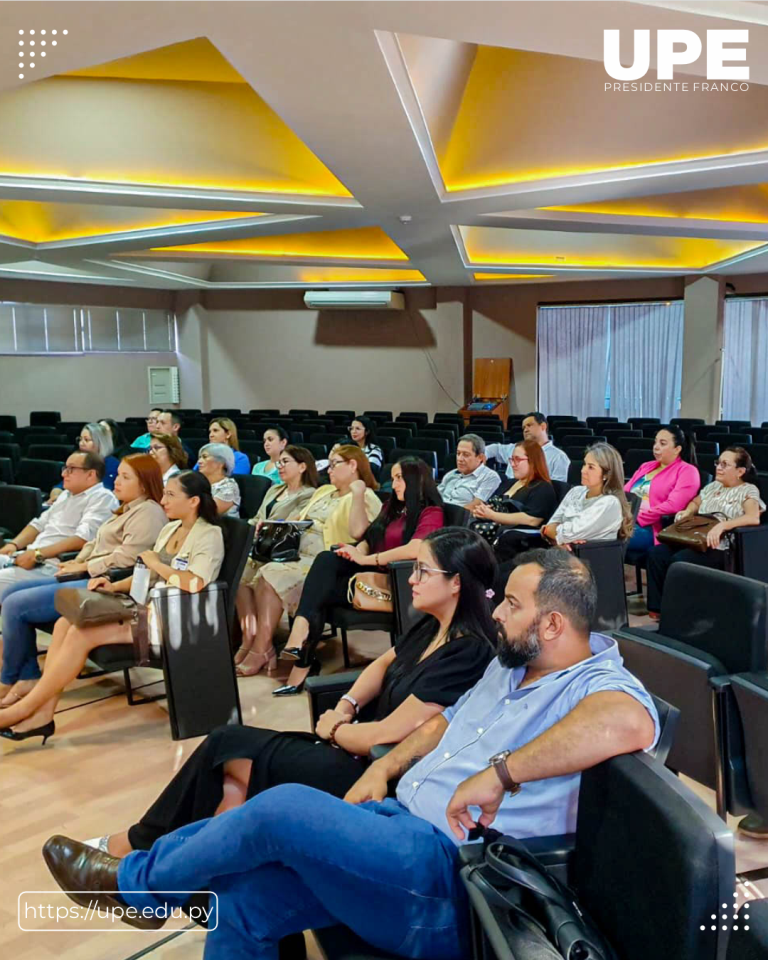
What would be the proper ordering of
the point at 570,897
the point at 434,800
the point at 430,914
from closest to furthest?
the point at 570,897
the point at 430,914
the point at 434,800

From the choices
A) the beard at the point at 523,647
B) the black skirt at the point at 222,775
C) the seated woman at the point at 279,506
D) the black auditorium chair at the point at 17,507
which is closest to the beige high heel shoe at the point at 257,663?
the seated woman at the point at 279,506

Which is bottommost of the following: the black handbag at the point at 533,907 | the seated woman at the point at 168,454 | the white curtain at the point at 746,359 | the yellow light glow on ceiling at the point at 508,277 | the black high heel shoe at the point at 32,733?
the black high heel shoe at the point at 32,733

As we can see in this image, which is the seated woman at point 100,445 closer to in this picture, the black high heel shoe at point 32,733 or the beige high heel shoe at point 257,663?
the beige high heel shoe at point 257,663

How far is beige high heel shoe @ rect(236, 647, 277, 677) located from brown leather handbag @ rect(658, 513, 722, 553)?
95.3 inches

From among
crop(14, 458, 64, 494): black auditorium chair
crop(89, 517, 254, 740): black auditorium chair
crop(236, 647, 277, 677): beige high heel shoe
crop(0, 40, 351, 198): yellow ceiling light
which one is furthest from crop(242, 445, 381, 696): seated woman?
crop(0, 40, 351, 198): yellow ceiling light

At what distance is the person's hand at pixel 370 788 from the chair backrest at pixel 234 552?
5.88 feet

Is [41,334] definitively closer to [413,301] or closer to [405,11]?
[413,301]

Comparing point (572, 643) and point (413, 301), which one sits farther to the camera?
point (413, 301)

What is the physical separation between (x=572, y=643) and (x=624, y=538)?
115 inches

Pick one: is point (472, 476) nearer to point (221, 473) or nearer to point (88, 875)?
point (221, 473)

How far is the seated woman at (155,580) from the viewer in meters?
3.53

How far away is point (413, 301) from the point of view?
52.3ft

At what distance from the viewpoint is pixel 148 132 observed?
6809 millimetres

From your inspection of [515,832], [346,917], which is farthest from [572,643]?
[346,917]
